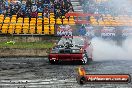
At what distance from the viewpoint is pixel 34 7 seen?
35344 millimetres

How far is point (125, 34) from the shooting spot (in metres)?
31.3

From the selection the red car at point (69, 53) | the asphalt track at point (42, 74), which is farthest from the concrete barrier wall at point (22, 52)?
the red car at point (69, 53)

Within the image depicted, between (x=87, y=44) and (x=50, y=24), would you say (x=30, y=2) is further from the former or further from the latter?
(x=87, y=44)

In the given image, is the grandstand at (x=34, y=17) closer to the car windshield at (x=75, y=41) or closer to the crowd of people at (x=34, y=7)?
the crowd of people at (x=34, y=7)

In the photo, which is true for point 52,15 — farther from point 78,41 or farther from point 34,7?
point 78,41

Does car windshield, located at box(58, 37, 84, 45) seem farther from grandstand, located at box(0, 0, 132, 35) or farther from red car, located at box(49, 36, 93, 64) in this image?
grandstand, located at box(0, 0, 132, 35)

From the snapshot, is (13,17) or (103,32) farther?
(13,17)

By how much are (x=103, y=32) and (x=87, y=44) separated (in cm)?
724

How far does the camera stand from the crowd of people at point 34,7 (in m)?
34.9

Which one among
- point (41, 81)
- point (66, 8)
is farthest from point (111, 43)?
point (41, 81)

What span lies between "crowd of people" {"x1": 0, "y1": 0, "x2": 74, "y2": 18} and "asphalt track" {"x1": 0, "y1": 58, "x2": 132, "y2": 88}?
32.9ft

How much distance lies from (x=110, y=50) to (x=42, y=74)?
994cm

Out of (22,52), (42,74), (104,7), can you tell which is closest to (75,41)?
(22,52)

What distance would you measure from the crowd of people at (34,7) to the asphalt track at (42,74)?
1004 cm
